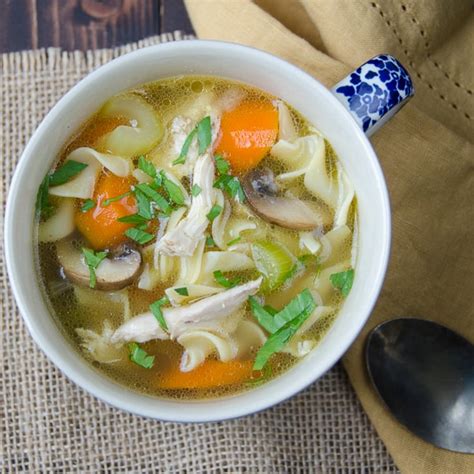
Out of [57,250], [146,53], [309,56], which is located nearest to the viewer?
[146,53]

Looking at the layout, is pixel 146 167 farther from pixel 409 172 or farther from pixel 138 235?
pixel 409 172

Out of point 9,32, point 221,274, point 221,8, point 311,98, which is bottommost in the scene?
point 9,32

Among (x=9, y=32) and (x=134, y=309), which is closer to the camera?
(x=134, y=309)

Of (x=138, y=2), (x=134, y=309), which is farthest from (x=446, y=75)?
(x=134, y=309)

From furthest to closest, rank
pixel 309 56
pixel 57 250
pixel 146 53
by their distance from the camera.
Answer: pixel 309 56 < pixel 57 250 < pixel 146 53

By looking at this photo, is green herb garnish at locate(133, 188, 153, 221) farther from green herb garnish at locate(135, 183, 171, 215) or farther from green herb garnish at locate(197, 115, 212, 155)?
green herb garnish at locate(197, 115, 212, 155)

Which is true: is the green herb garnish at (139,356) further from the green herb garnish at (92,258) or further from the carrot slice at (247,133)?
the carrot slice at (247,133)

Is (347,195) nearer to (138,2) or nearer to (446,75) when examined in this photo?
(446,75)
